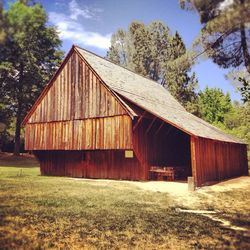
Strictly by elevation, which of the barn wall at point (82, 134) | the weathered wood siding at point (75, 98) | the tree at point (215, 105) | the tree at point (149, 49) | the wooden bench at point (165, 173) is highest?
the tree at point (149, 49)

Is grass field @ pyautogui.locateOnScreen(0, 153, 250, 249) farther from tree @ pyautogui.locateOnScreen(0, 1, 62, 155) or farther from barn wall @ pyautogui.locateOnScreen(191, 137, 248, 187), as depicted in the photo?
tree @ pyautogui.locateOnScreen(0, 1, 62, 155)

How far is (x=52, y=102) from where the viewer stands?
23.1 m

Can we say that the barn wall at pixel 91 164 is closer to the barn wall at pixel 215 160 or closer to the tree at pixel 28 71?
the barn wall at pixel 215 160

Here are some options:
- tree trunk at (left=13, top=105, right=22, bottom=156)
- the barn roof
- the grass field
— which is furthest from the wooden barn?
tree trunk at (left=13, top=105, right=22, bottom=156)

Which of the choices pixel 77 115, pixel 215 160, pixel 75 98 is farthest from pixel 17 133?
pixel 215 160

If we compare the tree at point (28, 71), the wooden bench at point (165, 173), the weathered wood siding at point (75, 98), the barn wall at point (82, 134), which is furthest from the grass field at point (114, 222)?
the tree at point (28, 71)

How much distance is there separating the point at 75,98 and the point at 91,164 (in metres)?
5.18

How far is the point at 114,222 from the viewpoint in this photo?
8281 millimetres

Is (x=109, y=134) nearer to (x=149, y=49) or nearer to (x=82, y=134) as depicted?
(x=82, y=134)

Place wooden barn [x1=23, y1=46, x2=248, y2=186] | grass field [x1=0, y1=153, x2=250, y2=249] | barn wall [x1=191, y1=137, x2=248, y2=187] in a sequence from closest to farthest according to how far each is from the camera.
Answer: grass field [x1=0, y1=153, x2=250, y2=249] → barn wall [x1=191, y1=137, x2=248, y2=187] → wooden barn [x1=23, y1=46, x2=248, y2=186]

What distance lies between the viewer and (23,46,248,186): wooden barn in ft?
63.0

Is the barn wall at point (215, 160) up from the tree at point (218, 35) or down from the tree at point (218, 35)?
down

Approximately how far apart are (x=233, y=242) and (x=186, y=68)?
11.1 metres

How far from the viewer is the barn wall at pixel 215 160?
17109mm
